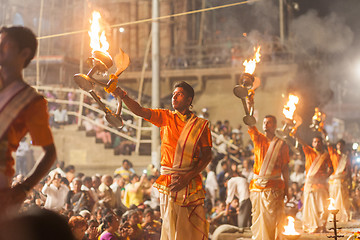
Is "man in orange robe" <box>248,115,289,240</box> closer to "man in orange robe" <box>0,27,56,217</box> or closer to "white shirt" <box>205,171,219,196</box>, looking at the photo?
"man in orange robe" <box>0,27,56,217</box>

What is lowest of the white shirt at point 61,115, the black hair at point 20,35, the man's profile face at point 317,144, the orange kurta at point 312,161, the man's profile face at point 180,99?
the orange kurta at point 312,161

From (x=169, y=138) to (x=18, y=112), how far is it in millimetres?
2284

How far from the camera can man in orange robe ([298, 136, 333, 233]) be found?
10164 mm

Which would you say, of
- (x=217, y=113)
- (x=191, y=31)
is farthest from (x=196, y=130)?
(x=191, y=31)

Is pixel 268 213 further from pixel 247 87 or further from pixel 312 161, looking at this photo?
pixel 312 161

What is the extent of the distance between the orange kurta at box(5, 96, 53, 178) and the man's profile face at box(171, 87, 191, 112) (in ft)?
6.96

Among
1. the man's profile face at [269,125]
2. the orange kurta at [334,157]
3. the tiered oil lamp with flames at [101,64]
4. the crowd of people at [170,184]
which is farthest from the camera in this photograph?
the orange kurta at [334,157]

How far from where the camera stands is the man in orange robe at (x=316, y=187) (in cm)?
1016

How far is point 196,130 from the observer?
5113 mm

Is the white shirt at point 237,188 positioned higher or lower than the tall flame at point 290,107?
lower

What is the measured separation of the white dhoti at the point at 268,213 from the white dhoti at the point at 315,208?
9.07ft

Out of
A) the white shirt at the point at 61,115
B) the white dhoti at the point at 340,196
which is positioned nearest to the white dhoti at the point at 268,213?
the white dhoti at the point at 340,196

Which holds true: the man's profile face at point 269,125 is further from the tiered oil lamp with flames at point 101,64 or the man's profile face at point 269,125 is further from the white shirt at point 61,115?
the white shirt at point 61,115

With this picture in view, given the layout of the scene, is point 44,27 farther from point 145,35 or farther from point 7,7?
point 145,35
